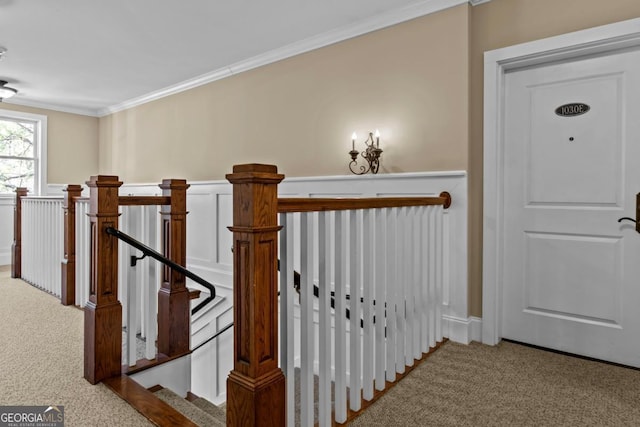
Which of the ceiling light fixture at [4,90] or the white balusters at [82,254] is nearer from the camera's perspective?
the white balusters at [82,254]

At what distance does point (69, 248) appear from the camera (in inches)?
139

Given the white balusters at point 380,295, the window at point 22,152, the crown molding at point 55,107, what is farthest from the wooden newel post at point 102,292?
the crown molding at point 55,107

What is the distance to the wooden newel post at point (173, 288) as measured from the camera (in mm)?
2508

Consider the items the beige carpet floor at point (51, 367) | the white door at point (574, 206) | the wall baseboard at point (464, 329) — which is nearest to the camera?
the beige carpet floor at point (51, 367)

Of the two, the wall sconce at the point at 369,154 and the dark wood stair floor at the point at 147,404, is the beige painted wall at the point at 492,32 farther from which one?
the dark wood stair floor at the point at 147,404

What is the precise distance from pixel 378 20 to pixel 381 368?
8.28 ft

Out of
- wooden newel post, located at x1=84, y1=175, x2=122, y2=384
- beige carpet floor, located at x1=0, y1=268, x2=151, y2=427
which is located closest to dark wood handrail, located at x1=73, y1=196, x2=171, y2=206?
wooden newel post, located at x1=84, y1=175, x2=122, y2=384

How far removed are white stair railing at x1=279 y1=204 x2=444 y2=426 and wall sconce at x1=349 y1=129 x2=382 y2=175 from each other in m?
0.69

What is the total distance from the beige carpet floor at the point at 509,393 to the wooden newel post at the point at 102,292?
1289mm

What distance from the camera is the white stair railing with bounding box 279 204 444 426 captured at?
154cm

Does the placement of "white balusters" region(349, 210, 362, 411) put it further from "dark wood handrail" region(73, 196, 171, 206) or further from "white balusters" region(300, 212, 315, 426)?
"dark wood handrail" region(73, 196, 171, 206)

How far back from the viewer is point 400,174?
9.94ft

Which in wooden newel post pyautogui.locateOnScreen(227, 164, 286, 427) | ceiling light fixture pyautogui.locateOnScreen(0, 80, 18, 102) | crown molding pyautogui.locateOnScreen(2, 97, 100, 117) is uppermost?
crown molding pyautogui.locateOnScreen(2, 97, 100, 117)

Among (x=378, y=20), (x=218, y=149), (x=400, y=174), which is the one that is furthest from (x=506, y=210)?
(x=218, y=149)
